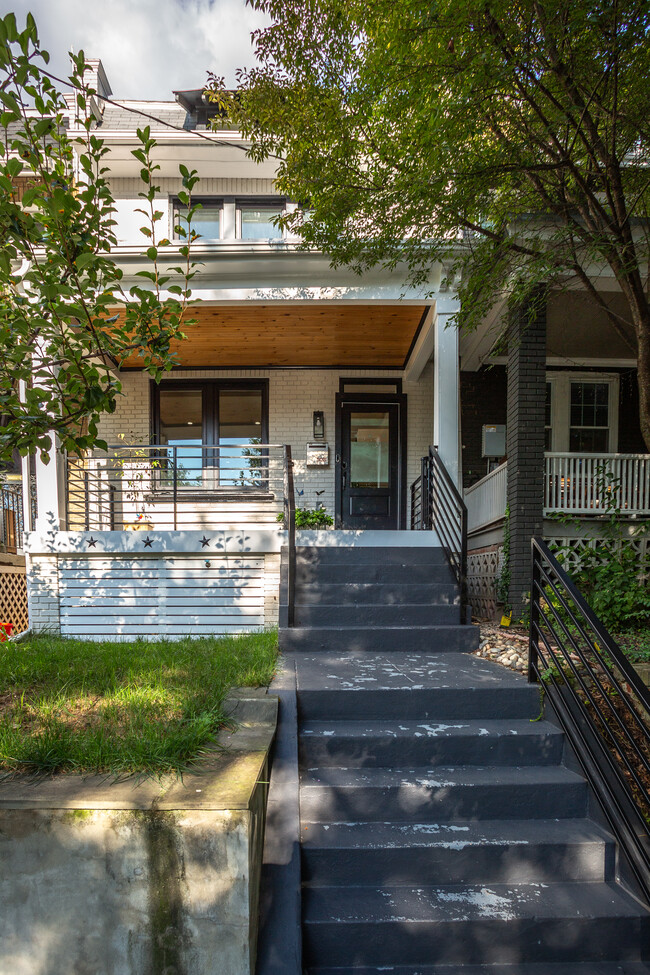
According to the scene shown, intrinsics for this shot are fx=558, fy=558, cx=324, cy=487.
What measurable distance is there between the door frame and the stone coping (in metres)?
6.56

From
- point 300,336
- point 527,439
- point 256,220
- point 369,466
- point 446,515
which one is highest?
point 256,220

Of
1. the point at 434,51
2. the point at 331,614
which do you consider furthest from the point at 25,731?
the point at 434,51

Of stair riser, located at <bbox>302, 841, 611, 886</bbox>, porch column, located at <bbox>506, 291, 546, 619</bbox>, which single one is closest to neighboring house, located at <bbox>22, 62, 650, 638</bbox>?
porch column, located at <bbox>506, 291, 546, 619</bbox>

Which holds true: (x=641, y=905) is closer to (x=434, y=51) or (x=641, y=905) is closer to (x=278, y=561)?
(x=278, y=561)

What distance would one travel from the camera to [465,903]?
229 centimetres

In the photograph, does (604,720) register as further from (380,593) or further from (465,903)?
(380,593)

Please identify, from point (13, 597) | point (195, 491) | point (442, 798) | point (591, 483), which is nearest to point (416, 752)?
point (442, 798)

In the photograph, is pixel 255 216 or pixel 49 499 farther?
pixel 255 216

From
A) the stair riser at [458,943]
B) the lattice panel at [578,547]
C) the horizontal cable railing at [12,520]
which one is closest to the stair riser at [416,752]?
the stair riser at [458,943]

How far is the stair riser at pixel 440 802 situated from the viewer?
2.65 meters

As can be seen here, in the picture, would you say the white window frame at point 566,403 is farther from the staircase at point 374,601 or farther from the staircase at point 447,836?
the staircase at point 447,836

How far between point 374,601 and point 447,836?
2.63 m

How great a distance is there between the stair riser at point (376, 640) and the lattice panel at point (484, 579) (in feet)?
6.23

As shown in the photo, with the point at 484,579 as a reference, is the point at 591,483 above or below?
above
